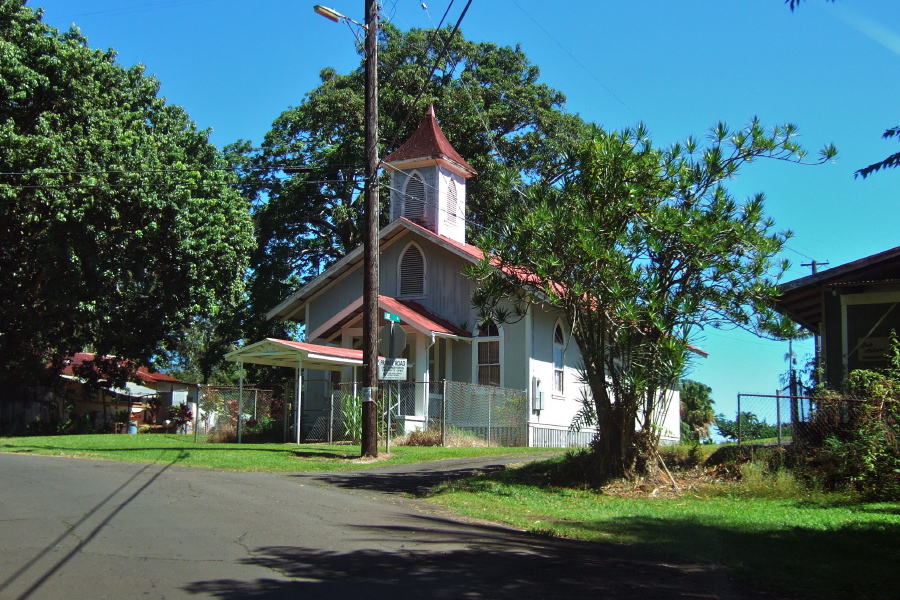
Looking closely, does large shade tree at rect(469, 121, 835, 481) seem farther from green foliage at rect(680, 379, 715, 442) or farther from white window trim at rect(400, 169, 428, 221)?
green foliage at rect(680, 379, 715, 442)

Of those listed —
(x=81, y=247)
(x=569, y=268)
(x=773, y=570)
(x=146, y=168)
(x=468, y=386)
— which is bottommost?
(x=773, y=570)

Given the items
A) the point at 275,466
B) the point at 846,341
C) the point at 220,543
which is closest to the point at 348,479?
the point at 275,466

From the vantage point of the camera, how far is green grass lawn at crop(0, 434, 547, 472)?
1691 cm

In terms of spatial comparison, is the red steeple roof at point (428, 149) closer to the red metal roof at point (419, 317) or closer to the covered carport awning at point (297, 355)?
the red metal roof at point (419, 317)

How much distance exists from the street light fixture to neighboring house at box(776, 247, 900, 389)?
823 centimetres

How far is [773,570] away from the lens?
26.7ft

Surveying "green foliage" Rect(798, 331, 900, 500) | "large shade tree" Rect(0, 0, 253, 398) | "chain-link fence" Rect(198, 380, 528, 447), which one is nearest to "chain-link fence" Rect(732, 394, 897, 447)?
"green foliage" Rect(798, 331, 900, 500)

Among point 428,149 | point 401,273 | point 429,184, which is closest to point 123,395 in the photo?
point 401,273

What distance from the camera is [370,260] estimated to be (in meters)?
17.7

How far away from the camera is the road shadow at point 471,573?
664 centimetres

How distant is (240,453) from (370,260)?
5.50 meters

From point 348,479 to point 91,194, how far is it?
48.7 ft

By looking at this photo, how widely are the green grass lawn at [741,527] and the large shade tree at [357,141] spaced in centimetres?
2284

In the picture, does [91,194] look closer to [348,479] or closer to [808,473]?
[348,479]
